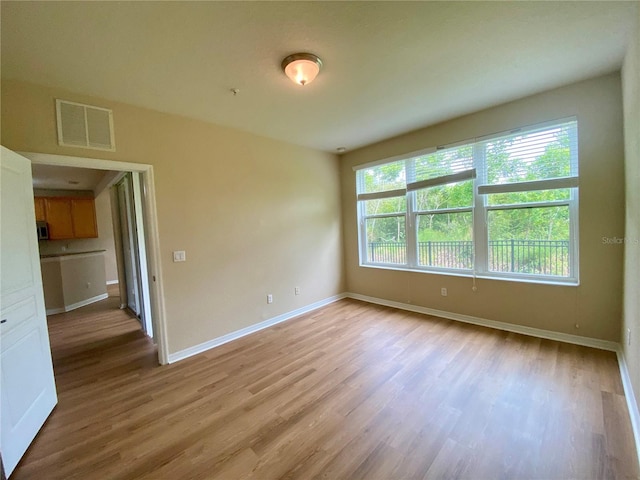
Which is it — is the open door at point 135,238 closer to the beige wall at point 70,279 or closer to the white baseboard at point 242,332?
the white baseboard at point 242,332

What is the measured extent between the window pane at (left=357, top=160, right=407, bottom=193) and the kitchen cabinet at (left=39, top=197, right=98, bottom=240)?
21.3ft

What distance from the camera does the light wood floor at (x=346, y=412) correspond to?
60.0 inches

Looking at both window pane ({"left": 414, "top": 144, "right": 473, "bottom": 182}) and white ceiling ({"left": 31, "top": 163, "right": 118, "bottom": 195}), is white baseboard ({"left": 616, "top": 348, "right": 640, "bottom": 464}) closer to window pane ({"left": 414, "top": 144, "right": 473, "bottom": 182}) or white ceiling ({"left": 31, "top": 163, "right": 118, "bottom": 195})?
window pane ({"left": 414, "top": 144, "right": 473, "bottom": 182})

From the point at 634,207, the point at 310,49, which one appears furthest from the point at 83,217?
the point at 634,207

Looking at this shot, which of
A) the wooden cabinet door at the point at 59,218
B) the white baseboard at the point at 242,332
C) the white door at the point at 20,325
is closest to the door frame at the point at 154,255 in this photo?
the white baseboard at the point at 242,332

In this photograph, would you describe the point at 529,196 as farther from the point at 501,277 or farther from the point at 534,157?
the point at 501,277

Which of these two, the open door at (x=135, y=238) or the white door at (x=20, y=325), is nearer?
the white door at (x=20, y=325)

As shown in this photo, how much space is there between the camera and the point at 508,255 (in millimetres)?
3229

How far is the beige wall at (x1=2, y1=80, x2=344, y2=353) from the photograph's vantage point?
2389 millimetres

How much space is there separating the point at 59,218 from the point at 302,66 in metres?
6.99

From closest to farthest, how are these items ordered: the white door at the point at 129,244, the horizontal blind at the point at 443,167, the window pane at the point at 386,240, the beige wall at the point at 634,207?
1. the beige wall at the point at 634,207
2. the horizontal blind at the point at 443,167
3. the white door at the point at 129,244
4. the window pane at the point at 386,240

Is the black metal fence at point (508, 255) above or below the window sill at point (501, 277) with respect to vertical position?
above

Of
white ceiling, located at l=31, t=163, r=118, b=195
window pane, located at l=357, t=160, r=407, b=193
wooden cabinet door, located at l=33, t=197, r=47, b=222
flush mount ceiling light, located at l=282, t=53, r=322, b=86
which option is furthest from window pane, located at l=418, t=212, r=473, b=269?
wooden cabinet door, located at l=33, t=197, r=47, b=222

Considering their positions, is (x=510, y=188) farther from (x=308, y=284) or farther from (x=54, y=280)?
(x=54, y=280)
